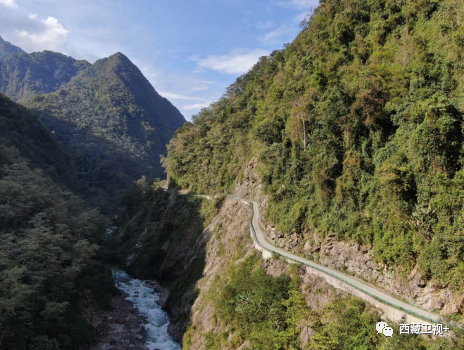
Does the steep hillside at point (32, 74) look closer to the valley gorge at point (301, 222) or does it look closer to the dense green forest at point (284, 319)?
the valley gorge at point (301, 222)

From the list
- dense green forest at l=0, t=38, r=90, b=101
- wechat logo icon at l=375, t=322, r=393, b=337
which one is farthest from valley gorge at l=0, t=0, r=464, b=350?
dense green forest at l=0, t=38, r=90, b=101

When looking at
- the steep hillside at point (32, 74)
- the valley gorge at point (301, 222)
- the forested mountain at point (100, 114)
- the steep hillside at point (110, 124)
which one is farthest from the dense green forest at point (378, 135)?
the steep hillside at point (32, 74)

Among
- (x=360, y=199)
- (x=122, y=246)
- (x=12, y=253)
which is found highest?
(x=360, y=199)

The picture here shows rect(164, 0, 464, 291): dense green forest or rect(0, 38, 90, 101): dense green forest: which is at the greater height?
rect(0, 38, 90, 101): dense green forest

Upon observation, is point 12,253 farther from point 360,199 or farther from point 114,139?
point 114,139

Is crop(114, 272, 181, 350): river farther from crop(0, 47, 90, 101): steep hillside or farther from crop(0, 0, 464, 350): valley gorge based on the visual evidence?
crop(0, 47, 90, 101): steep hillside

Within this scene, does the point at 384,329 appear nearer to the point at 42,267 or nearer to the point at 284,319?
the point at 284,319

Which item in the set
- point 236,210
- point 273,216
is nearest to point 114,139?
point 236,210
